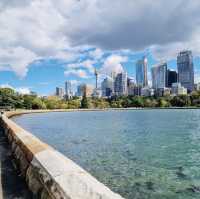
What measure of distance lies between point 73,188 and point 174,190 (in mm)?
6560

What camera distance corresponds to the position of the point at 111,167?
44.5 ft

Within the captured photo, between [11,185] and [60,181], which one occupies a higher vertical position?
[60,181]

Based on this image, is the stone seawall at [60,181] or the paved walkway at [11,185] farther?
the paved walkway at [11,185]

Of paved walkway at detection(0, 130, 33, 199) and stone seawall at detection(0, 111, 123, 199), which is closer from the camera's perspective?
stone seawall at detection(0, 111, 123, 199)

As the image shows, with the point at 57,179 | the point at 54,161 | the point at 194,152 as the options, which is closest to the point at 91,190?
the point at 57,179

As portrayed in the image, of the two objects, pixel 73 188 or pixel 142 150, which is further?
pixel 142 150

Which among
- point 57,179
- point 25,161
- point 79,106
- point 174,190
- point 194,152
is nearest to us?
point 57,179

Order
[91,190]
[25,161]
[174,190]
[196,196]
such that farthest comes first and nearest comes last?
[174,190]
[196,196]
[25,161]
[91,190]

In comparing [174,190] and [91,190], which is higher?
[91,190]

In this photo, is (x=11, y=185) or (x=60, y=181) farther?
(x=11, y=185)

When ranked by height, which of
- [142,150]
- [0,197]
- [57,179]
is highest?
[57,179]

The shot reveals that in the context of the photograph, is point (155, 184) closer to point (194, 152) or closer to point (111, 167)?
Answer: point (111, 167)

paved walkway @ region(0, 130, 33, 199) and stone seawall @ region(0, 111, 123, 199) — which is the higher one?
stone seawall @ region(0, 111, 123, 199)

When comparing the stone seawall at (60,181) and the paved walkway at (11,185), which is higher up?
the stone seawall at (60,181)
